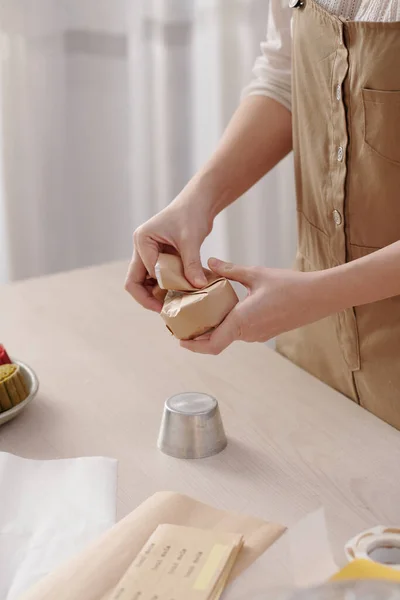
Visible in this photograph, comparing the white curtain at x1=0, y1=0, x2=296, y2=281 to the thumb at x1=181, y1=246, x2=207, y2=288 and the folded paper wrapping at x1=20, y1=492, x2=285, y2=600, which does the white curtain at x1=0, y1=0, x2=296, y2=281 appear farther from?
the folded paper wrapping at x1=20, y1=492, x2=285, y2=600

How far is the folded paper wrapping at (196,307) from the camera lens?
3.46 feet

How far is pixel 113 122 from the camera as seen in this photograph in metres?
2.43

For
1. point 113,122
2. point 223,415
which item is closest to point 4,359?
point 223,415

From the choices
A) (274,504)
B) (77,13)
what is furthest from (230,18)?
(274,504)

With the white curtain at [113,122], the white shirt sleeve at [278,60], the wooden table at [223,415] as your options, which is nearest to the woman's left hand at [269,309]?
the wooden table at [223,415]

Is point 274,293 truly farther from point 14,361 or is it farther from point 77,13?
point 77,13

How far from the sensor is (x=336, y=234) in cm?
123

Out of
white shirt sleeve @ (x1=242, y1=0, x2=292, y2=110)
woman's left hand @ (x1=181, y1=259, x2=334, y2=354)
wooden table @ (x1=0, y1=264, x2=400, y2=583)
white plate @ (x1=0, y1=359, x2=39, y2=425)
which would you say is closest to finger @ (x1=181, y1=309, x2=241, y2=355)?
woman's left hand @ (x1=181, y1=259, x2=334, y2=354)

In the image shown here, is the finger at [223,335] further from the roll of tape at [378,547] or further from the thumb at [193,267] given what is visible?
the roll of tape at [378,547]

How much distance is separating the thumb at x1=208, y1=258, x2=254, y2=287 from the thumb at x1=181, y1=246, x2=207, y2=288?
0.02 m

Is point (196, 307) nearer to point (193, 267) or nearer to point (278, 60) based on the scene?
point (193, 267)

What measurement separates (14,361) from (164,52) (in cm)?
140

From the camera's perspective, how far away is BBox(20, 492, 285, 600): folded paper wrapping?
80cm

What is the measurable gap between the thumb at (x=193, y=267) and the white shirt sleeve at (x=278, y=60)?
347 millimetres
